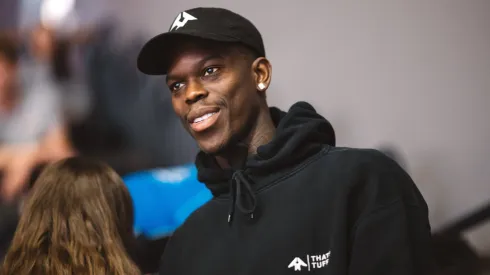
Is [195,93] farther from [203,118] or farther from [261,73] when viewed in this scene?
[261,73]

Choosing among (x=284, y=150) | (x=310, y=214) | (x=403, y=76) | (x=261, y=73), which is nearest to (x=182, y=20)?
(x=261, y=73)

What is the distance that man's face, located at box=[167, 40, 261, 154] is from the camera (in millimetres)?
1107

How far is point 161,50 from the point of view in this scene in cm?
115

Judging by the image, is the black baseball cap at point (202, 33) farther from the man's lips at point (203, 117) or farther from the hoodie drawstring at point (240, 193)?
the hoodie drawstring at point (240, 193)

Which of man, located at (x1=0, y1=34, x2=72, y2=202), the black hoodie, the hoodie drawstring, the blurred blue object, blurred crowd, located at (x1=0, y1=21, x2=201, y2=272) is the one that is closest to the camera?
the black hoodie

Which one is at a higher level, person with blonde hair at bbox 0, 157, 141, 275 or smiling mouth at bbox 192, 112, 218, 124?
smiling mouth at bbox 192, 112, 218, 124

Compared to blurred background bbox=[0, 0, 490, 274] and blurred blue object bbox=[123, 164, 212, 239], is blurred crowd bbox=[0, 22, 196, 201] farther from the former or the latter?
blurred blue object bbox=[123, 164, 212, 239]

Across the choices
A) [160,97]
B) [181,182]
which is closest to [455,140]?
[181,182]

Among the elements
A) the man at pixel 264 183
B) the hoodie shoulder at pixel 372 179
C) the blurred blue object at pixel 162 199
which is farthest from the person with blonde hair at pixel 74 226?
the blurred blue object at pixel 162 199

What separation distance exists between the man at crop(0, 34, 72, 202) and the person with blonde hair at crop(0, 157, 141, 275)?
1.41m

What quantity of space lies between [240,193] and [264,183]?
0.05 m

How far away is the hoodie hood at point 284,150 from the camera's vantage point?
1075 millimetres

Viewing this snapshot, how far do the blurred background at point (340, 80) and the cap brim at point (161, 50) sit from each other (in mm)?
1411

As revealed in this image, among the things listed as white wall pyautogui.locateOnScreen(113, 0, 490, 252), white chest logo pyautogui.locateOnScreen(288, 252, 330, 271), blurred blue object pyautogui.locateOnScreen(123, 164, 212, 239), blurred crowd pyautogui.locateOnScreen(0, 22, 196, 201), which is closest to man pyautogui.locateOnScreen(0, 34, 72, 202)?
blurred crowd pyautogui.locateOnScreen(0, 22, 196, 201)
